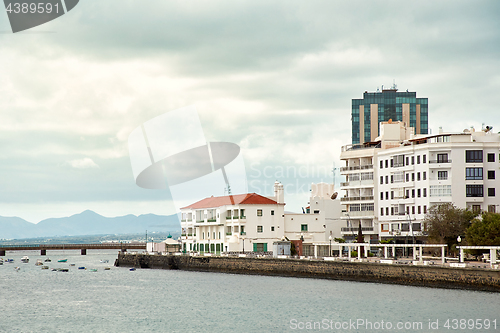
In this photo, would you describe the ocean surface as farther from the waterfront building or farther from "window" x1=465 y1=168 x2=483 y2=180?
the waterfront building

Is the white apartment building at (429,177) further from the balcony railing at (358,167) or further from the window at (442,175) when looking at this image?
the balcony railing at (358,167)

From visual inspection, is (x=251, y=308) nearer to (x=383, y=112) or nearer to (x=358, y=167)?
(x=358, y=167)

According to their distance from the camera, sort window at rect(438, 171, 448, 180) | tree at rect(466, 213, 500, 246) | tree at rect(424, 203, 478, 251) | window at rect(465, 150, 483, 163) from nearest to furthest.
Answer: tree at rect(466, 213, 500, 246) < tree at rect(424, 203, 478, 251) < window at rect(465, 150, 483, 163) < window at rect(438, 171, 448, 180)

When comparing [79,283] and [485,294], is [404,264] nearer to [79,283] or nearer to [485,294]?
[485,294]

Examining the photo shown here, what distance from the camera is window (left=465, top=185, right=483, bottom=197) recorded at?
88.9 m

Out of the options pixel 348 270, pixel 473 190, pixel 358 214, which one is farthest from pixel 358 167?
pixel 348 270

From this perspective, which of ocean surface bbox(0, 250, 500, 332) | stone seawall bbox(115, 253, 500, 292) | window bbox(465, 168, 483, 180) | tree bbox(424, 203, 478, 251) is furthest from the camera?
window bbox(465, 168, 483, 180)

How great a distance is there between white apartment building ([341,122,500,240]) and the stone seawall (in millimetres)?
16814

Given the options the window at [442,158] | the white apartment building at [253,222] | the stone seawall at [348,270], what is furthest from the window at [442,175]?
the stone seawall at [348,270]

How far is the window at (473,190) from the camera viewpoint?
88.9 m

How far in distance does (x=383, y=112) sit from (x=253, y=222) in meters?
93.7

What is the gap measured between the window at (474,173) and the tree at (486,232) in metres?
18.6

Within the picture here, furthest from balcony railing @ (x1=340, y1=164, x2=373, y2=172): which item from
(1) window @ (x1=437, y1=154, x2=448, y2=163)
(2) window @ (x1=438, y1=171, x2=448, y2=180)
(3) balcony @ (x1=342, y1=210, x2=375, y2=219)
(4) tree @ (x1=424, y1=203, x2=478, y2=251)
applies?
(4) tree @ (x1=424, y1=203, x2=478, y2=251)

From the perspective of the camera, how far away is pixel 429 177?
91.1 metres
